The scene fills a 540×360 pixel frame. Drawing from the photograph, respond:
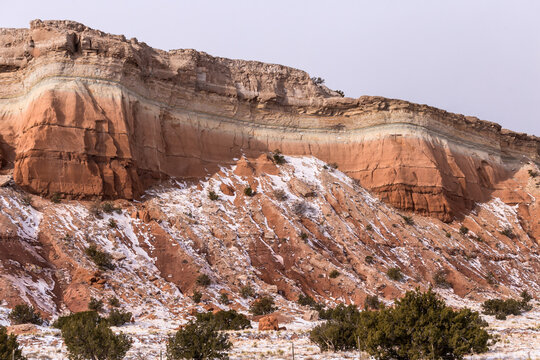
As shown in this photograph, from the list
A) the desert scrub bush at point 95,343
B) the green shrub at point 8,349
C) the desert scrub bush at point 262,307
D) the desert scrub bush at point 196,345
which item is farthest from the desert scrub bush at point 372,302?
the green shrub at point 8,349

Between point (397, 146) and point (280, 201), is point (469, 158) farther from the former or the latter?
point (280, 201)

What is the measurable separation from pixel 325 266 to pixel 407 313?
1974cm

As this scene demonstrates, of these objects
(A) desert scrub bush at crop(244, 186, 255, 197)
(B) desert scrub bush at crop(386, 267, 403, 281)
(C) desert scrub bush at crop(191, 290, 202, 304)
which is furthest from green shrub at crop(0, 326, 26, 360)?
(A) desert scrub bush at crop(244, 186, 255, 197)

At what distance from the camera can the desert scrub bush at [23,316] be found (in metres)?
22.8

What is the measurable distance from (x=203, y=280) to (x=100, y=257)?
18.5 ft

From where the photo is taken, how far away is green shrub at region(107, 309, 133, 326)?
23.3m

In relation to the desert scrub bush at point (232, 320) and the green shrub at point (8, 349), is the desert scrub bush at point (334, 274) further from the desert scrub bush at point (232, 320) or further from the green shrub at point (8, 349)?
the green shrub at point (8, 349)

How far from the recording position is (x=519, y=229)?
5053 centimetres

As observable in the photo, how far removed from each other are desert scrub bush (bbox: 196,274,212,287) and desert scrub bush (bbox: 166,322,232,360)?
44.1 feet

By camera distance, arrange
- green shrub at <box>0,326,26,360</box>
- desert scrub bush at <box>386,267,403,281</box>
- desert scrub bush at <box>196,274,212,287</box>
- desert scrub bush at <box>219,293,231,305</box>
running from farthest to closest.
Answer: desert scrub bush at <box>386,267,403,281</box>
desert scrub bush at <box>196,274,212,287</box>
desert scrub bush at <box>219,293,231,305</box>
green shrub at <box>0,326,26,360</box>

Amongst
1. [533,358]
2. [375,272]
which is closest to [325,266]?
[375,272]

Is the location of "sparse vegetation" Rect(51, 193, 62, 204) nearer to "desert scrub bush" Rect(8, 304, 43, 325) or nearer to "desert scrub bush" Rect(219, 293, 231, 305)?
"desert scrub bush" Rect(8, 304, 43, 325)

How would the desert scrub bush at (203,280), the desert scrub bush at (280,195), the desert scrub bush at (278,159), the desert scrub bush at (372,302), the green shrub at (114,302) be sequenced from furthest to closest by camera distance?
the desert scrub bush at (278,159)
the desert scrub bush at (280,195)
the desert scrub bush at (372,302)
the desert scrub bush at (203,280)
the green shrub at (114,302)

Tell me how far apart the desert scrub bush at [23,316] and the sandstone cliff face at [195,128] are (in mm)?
12254
